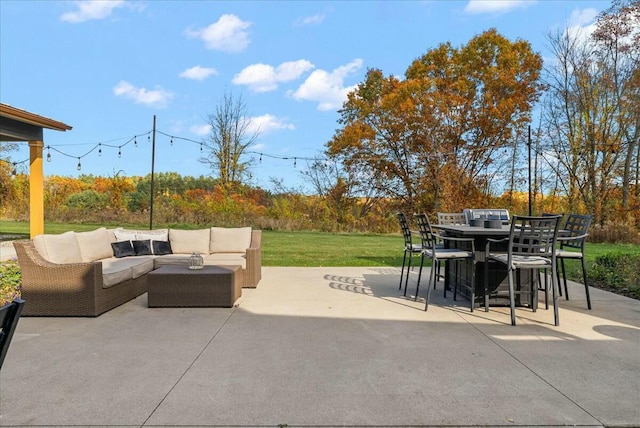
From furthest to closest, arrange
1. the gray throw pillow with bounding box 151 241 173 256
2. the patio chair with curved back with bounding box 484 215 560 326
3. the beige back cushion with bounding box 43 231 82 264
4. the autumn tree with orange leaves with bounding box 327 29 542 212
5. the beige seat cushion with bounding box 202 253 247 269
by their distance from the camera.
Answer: the autumn tree with orange leaves with bounding box 327 29 542 212 → the gray throw pillow with bounding box 151 241 173 256 → the beige seat cushion with bounding box 202 253 247 269 → the beige back cushion with bounding box 43 231 82 264 → the patio chair with curved back with bounding box 484 215 560 326

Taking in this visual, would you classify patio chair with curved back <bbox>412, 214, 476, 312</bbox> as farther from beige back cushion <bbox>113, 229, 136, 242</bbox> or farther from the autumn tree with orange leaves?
the autumn tree with orange leaves

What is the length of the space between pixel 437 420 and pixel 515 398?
541mm

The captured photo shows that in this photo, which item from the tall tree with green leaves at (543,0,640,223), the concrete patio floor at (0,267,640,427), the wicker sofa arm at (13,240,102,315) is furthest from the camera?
the tall tree with green leaves at (543,0,640,223)

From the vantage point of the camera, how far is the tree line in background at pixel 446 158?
50.3 ft

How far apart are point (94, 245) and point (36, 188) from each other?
13.1 ft

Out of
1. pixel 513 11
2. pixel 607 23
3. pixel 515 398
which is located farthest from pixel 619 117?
pixel 515 398

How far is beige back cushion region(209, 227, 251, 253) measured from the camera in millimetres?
6094

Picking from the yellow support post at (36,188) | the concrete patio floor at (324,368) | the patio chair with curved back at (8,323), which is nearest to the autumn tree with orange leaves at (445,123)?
the yellow support post at (36,188)

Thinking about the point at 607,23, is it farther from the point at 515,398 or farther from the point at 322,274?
the point at 515,398

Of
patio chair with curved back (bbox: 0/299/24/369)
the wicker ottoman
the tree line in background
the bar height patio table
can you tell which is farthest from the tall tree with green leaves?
patio chair with curved back (bbox: 0/299/24/369)

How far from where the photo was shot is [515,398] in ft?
7.00

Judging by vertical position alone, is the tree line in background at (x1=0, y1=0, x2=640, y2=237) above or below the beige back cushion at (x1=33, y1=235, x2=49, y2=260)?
above

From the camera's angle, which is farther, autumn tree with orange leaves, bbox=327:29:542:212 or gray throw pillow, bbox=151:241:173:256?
autumn tree with orange leaves, bbox=327:29:542:212

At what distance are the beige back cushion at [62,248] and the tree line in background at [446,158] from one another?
10.9m
